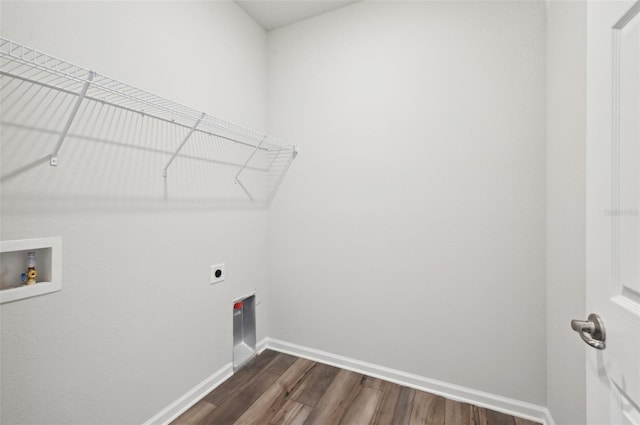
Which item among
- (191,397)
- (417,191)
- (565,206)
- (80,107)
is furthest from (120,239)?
(565,206)

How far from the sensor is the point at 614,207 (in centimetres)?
60

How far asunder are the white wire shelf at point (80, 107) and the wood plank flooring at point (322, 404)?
137cm

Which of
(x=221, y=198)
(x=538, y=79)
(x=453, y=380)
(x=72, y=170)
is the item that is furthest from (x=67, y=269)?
(x=538, y=79)

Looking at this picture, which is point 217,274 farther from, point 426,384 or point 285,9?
point 285,9

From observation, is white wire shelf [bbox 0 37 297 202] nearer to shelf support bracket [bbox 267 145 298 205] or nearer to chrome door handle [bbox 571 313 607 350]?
shelf support bracket [bbox 267 145 298 205]

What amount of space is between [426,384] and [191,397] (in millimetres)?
1438

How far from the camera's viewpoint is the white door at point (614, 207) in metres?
0.54

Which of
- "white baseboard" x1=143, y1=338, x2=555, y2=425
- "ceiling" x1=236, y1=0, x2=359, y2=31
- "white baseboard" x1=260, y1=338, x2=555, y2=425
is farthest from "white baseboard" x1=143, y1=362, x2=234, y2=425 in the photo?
"ceiling" x1=236, y1=0, x2=359, y2=31

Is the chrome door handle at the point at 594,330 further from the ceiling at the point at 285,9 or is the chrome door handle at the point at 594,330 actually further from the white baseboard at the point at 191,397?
the ceiling at the point at 285,9

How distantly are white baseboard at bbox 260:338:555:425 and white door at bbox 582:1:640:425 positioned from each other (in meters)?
1.01

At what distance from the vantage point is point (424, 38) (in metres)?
1.67

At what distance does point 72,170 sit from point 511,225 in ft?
6.97

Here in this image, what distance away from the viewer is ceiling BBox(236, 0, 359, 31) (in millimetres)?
1883

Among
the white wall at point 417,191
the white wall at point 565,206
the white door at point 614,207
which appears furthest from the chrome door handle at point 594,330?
the white wall at point 417,191
